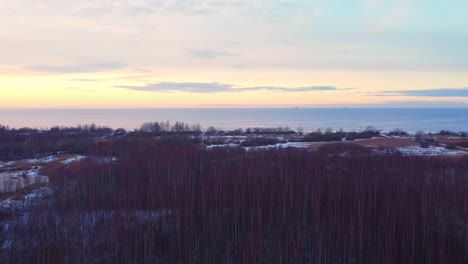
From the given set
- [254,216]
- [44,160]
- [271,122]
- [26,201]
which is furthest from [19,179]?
[271,122]

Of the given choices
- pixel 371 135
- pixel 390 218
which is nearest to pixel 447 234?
pixel 390 218

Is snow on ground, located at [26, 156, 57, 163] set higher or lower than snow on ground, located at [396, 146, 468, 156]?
lower

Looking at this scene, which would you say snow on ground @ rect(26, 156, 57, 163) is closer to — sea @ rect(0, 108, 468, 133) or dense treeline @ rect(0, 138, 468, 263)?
dense treeline @ rect(0, 138, 468, 263)

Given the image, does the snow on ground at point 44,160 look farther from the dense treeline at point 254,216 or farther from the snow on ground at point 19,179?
the dense treeline at point 254,216

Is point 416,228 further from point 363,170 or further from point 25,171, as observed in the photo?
point 25,171

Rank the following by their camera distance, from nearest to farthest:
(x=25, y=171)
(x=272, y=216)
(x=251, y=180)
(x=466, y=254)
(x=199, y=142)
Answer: (x=466, y=254) → (x=272, y=216) → (x=251, y=180) → (x=25, y=171) → (x=199, y=142)

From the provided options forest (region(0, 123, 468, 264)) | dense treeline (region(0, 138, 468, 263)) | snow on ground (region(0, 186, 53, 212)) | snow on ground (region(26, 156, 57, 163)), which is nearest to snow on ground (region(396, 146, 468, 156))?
forest (region(0, 123, 468, 264))

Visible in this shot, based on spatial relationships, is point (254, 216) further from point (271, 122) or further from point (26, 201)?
point (271, 122)

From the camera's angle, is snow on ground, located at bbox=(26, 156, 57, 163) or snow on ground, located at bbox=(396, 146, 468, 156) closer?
snow on ground, located at bbox=(396, 146, 468, 156)
